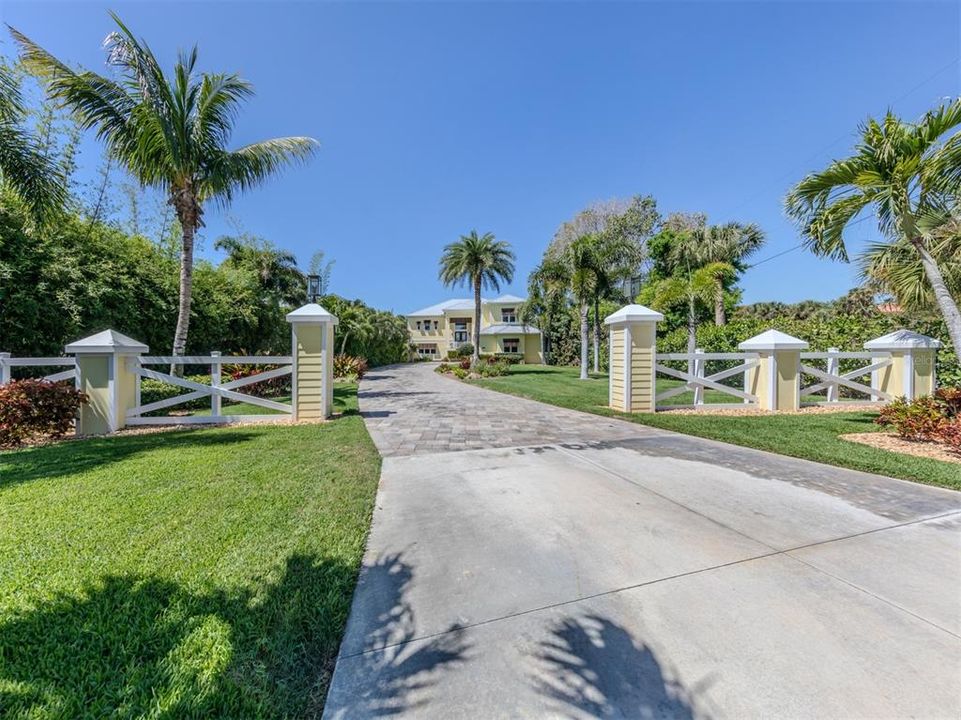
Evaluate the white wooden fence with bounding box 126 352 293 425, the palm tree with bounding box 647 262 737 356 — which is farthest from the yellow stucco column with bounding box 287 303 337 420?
the palm tree with bounding box 647 262 737 356

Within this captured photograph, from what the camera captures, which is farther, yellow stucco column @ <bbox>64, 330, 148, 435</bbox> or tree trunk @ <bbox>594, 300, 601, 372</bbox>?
tree trunk @ <bbox>594, 300, 601, 372</bbox>

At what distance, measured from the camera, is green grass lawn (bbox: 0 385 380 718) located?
Result: 1.70m

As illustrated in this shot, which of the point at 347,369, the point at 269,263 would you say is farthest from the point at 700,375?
the point at 269,263

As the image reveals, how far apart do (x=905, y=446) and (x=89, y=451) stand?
463 inches

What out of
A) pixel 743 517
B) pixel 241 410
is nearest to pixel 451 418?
pixel 241 410

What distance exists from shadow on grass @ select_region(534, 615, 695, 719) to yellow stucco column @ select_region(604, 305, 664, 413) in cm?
726

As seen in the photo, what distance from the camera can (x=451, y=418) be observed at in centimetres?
846

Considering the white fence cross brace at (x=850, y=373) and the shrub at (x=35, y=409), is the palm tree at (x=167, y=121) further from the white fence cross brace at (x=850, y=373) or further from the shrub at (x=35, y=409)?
the white fence cross brace at (x=850, y=373)

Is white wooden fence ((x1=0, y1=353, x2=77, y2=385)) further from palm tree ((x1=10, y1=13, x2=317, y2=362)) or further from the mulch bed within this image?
A: the mulch bed

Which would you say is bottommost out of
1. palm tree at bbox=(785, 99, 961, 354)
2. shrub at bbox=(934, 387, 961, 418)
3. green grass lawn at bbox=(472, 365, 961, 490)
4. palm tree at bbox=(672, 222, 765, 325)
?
green grass lawn at bbox=(472, 365, 961, 490)

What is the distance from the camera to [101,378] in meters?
6.75

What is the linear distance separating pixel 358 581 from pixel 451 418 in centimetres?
591

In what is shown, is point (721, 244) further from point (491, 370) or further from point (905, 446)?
point (905, 446)

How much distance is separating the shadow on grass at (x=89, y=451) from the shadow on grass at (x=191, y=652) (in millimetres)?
3382
